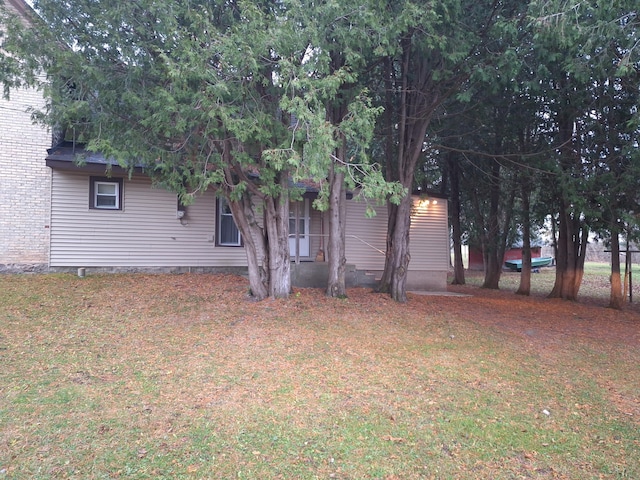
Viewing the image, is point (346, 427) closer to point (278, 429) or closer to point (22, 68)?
point (278, 429)

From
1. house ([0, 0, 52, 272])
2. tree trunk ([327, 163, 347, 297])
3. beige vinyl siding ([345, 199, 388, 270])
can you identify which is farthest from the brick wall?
beige vinyl siding ([345, 199, 388, 270])

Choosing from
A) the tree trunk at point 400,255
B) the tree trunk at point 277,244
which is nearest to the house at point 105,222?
the tree trunk at point 400,255

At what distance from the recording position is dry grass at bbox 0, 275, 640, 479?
3617 millimetres

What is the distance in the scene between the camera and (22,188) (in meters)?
10.7

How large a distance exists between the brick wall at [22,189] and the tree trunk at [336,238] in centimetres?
695

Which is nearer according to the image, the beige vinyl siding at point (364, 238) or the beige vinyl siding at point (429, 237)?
the beige vinyl siding at point (364, 238)

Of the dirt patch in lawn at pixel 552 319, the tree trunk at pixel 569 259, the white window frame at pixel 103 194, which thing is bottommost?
the dirt patch in lawn at pixel 552 319

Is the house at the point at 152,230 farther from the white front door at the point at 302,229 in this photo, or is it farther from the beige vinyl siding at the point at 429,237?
the beige vinyl siding at the point at 429,237

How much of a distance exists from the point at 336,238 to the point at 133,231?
5621mm

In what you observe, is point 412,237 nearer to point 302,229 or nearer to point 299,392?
point 302,229

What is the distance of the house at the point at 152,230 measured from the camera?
11.0 metres

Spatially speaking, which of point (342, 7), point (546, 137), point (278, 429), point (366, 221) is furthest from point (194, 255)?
point (546, 137)

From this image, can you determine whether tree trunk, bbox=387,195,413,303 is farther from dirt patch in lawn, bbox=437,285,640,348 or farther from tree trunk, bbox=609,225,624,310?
tree trunk, bbox=609,225,624,310

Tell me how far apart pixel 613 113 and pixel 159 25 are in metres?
10.4
